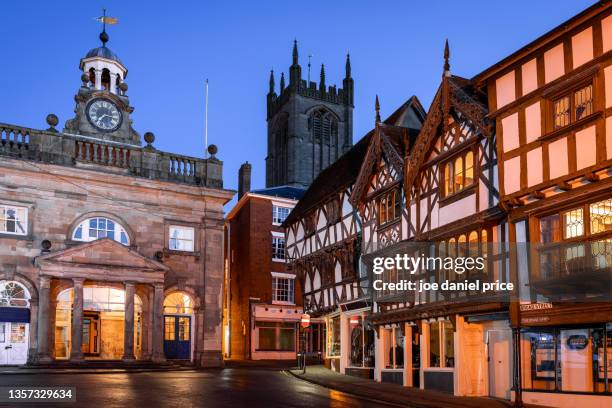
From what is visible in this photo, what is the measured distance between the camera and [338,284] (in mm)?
31109

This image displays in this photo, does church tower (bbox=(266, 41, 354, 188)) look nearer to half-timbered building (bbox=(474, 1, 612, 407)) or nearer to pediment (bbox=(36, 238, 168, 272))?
pediment (bbox=(36, 238, 168, 272))

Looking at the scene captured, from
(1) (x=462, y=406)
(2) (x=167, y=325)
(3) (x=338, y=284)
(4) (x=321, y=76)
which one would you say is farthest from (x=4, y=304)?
(4) (x=321, y=76)

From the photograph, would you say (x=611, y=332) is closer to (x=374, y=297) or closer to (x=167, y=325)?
(x=374, y=297)

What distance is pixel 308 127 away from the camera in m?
83.7

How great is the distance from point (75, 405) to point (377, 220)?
48.2ft

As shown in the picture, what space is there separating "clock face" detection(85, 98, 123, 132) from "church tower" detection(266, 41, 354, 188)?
41.5 meters

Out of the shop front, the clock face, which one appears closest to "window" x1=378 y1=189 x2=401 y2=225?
the shop front

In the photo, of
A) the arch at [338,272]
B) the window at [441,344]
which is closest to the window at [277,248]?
the arch at [338,272]

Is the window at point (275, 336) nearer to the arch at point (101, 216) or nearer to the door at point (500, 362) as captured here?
the arch at point (101, 216)

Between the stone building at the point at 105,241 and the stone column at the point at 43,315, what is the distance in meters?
0.05

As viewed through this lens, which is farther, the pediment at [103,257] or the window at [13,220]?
the window at [13,220]

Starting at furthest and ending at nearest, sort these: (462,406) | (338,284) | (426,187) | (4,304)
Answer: (4,304), (338,284), (426,187), (462,406)

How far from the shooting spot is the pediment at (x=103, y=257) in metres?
34.1

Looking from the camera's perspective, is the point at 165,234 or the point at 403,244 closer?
the point at 403,244
